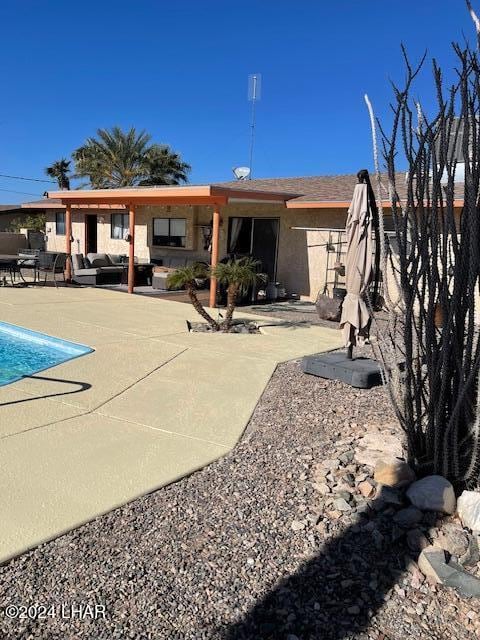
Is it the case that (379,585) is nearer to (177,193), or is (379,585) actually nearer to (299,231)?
(177,193)

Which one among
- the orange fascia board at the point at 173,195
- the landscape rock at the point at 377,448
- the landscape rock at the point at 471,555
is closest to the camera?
the landscape rock at the point at 471,555

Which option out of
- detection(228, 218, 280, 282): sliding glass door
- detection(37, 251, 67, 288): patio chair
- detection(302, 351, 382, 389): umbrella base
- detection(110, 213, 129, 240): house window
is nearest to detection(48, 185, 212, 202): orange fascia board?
detection(37, 251, 67, 288): patio chair

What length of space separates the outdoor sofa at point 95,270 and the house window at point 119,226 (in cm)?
212

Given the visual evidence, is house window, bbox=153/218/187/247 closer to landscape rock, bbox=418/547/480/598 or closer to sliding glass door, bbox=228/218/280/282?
sliding glass door, bbox=228/218/280/282

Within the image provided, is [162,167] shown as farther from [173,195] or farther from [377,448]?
[377,448]

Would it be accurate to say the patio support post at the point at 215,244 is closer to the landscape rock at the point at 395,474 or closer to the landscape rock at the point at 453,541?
the landscape rock at the point at 395,474

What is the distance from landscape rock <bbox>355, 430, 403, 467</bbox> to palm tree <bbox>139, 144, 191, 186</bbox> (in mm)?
30538

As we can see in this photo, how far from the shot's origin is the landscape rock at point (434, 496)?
3.32 m

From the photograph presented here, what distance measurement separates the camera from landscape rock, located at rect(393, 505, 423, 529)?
3244mm

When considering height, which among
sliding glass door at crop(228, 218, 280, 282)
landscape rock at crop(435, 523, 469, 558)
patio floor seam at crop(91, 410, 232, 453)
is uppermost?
sliding glass door at crop(228, 218, 280, 282)

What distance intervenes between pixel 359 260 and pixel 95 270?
40.2 ft

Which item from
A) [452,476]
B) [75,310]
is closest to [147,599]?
[452,476]

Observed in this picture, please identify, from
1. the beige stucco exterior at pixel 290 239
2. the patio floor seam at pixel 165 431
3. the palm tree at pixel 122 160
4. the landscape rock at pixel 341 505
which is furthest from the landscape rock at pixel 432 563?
the palm tree at pixel 122 160

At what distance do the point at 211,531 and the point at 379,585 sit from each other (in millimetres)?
1012
